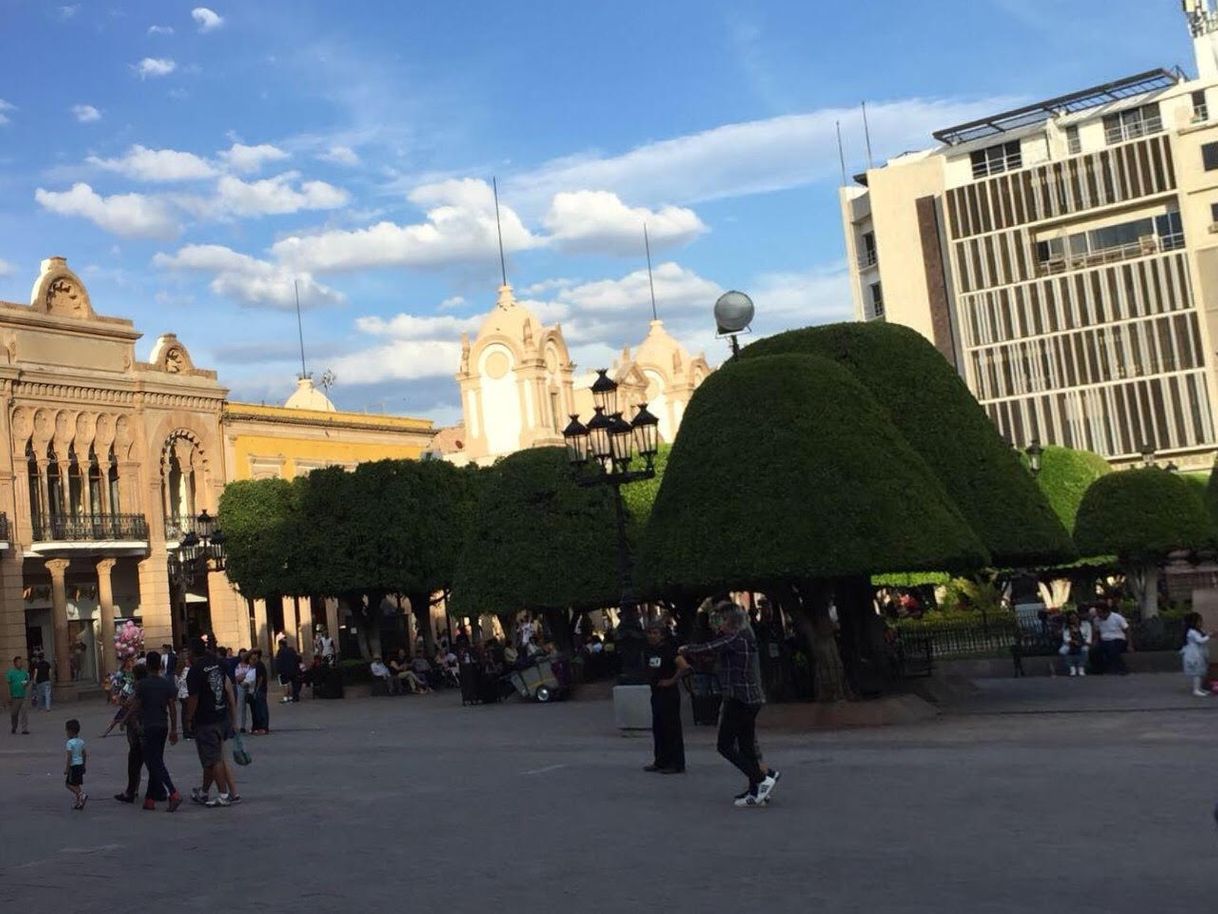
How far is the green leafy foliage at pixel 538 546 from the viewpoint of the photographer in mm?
32531

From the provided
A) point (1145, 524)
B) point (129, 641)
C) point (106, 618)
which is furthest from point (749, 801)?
point (106, 618)

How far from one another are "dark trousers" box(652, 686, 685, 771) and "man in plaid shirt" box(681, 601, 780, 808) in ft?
8.28

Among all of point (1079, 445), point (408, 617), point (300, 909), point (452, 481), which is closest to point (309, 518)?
point (452, 481)

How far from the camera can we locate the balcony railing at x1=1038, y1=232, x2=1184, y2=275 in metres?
64.1

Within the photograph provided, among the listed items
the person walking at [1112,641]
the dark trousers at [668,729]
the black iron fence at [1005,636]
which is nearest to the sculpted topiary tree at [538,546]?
the black iron fence at [1005,636]

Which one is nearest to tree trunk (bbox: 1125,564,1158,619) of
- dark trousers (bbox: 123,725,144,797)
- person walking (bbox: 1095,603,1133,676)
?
person walking (bbox: 1095,603,1133,676)

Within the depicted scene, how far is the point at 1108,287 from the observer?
65625 millimetres

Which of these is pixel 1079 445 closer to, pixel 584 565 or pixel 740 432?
pixel 584 565

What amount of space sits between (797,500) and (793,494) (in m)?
0.12

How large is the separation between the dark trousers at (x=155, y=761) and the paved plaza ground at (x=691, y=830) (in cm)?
31

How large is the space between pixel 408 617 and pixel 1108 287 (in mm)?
32666

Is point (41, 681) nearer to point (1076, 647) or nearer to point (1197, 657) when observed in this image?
point (1076, 647)

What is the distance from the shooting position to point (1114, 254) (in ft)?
215

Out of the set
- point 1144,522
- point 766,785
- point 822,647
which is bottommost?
point 766,785
